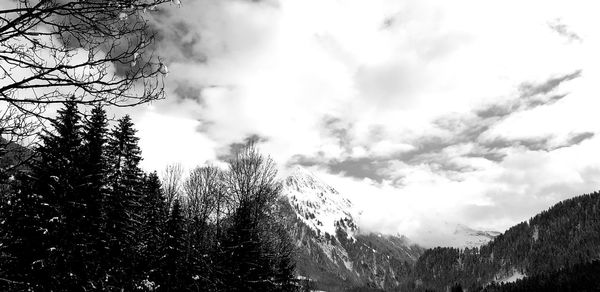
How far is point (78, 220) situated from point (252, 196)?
936 centimetres

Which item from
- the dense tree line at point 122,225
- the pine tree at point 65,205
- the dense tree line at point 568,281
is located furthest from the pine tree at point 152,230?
the dense tree line at point 568,281

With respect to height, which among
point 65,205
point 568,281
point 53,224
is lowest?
point 568,281

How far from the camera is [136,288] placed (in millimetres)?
25359

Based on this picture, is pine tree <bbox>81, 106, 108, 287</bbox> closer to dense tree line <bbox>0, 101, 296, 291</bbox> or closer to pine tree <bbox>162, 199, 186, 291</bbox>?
dense tree line <bbox>0, 101, 296, 291</bbox>

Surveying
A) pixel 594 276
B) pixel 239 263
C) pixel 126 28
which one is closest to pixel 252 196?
pixel 239 263

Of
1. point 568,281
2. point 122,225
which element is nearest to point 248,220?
point 122,225

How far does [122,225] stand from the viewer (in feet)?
79.7

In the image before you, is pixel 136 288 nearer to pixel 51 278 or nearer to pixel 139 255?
pixel 139 255

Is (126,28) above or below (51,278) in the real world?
above

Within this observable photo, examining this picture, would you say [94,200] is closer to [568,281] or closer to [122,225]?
[122,225]

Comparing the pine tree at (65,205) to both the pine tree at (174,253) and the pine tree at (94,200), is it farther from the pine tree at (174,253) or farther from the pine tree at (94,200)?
the pine tree at (174,253)

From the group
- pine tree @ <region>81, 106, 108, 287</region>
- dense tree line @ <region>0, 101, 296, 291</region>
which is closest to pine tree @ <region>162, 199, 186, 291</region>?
dense tree line @ <region>0, 101, 296, 291</region>

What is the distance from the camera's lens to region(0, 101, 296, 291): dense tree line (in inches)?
706

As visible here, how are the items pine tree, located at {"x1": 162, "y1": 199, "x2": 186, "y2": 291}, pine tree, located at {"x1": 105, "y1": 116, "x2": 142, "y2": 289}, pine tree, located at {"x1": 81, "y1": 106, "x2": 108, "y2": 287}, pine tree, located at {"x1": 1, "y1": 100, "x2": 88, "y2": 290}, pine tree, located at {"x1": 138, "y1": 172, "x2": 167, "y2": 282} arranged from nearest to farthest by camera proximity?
pine tree, located at {"x1": 1, "y1": 100, "x2": 88, "y2": 290} < pine tree, located at {"x1": 81, "y1": 106, "x2": 108, "y2": 287} < pine tree, located at {"x1": 105, "y1": 116, "x2": 142, "y2": 289} < pine tree, located at {"x1": 138, "y1": 172, "x2": 167, "y2": 282} < pine tree, located at {"x1": 162, "y1": 199, "x2": 186, "y2": 291}
